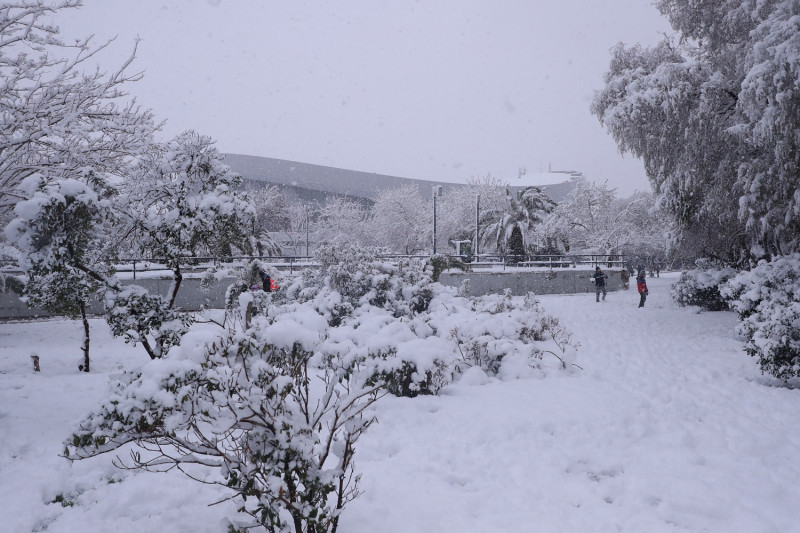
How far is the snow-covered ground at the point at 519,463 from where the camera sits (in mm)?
4035

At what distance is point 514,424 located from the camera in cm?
627

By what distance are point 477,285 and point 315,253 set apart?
13.2 meters

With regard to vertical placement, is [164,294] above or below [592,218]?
below

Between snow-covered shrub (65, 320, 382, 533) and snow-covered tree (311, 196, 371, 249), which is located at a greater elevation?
snow-covered tree (311, 196, 371, 249)

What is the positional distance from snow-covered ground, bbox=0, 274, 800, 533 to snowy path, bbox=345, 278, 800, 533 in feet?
0.06

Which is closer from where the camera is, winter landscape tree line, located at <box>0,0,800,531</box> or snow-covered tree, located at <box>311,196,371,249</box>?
winter landscape tree line, located at <box>0,0,800,531</box>

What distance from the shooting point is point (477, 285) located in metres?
23.4

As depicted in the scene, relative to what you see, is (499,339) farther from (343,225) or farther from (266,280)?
(343,225)

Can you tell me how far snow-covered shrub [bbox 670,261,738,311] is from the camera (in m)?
17.2

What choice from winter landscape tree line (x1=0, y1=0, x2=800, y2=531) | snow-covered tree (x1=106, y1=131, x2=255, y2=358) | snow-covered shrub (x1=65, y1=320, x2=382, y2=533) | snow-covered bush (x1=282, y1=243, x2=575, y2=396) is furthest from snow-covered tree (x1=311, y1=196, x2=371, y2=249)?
snow-covered shrub (x1=65, y1=320, x2=382, y2=533)

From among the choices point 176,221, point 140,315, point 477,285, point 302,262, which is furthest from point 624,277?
point 140,315

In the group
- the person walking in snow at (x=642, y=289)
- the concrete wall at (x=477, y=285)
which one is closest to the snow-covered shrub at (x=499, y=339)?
the person walking in snow at (x=642, y=289)

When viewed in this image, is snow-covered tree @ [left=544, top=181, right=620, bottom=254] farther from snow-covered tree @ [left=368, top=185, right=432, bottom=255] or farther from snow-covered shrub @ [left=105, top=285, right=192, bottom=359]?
snow-covered shrub @ [left=105, top=285, right=192, bottom=359]

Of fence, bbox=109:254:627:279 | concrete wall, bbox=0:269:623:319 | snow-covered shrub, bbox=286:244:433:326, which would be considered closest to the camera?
snow-covered shrub, bbox=286:244:433:326
